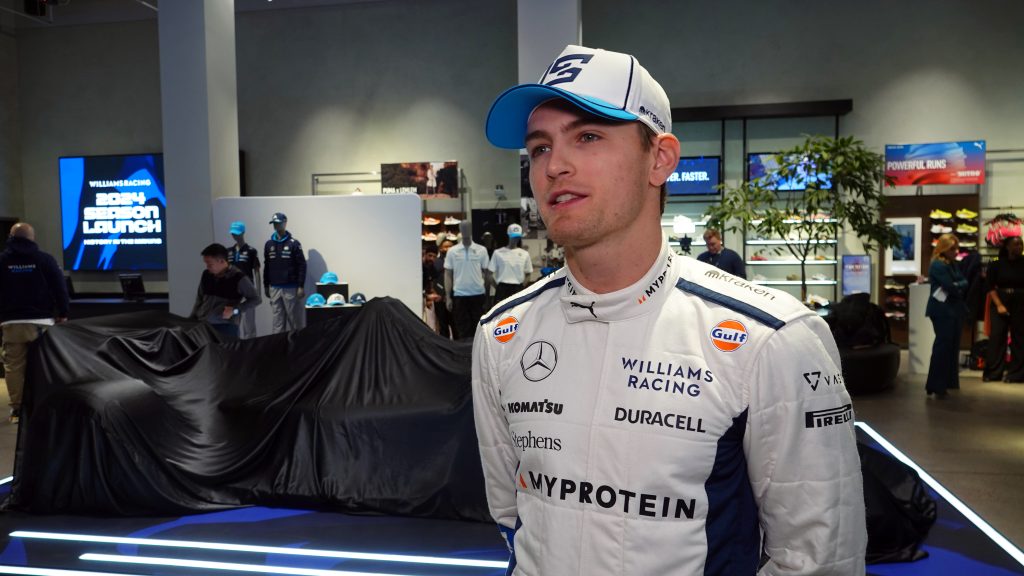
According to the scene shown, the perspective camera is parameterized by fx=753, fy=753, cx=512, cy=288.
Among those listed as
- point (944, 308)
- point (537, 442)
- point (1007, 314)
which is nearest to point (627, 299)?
point (537, 442)

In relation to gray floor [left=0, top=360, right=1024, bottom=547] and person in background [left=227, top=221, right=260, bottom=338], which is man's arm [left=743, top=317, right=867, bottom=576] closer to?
gray floor [left=0, top=360, right=1024, bottom=547]

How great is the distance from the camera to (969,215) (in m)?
10.8

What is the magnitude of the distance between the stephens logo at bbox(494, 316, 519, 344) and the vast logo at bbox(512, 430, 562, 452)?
0.18 metres

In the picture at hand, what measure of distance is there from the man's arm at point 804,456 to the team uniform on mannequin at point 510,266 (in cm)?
873

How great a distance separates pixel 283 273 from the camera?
28.1 ft

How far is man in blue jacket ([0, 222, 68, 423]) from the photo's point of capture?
653 cm

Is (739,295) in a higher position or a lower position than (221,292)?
higher

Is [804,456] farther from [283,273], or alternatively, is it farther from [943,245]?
[283,273]

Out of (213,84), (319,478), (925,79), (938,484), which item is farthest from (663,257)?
(925,79)

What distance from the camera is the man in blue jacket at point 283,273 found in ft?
28.1

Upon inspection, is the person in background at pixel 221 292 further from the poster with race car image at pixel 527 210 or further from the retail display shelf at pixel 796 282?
the retail display shelf at pixel 796 282

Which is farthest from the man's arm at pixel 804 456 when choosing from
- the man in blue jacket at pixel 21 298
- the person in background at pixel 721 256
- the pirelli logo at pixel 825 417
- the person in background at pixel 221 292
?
the man in blue jacket at pixel 21 298

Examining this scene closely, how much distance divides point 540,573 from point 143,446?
3.40m

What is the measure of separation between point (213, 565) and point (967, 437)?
5119mm
